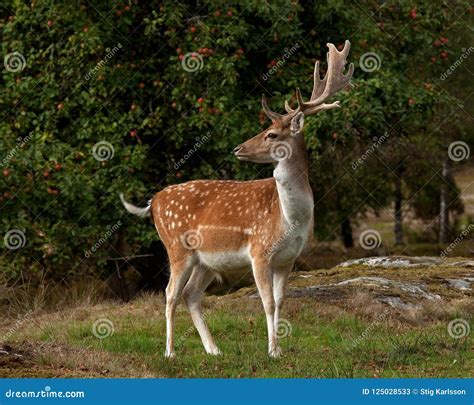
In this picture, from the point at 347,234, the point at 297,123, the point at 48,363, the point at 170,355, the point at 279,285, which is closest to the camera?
the point at 48,363

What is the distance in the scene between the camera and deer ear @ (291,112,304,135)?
9711 mm

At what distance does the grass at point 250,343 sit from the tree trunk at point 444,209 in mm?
12841

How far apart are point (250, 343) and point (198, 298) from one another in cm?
68

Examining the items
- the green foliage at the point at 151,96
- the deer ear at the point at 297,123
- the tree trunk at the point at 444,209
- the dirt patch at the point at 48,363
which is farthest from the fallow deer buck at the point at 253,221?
the tree trunk at the point at 444,209

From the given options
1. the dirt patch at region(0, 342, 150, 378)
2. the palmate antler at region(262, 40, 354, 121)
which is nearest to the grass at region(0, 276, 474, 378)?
the dirt patch at region(0, 342, 150, 378)

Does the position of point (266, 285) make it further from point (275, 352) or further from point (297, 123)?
point (297, 123)

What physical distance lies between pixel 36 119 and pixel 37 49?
1210 mm

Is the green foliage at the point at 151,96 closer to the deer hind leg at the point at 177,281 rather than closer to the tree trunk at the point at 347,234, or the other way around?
the deer hind leg at the point at 177,281

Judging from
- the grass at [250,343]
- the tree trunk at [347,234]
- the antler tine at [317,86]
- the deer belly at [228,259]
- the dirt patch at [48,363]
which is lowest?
the tree trunk at [347,234]

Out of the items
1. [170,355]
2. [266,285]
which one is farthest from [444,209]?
[170,355]

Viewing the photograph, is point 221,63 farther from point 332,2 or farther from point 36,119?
point 36,119

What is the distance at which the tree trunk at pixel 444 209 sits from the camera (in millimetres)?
24908

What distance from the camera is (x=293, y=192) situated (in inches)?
382

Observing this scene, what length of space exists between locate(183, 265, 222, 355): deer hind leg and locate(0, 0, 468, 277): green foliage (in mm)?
3629
